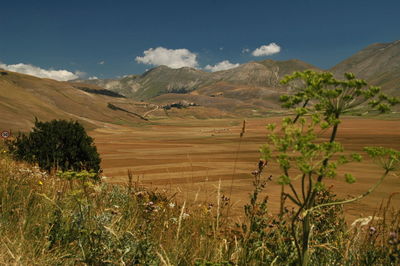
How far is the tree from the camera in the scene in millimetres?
16328

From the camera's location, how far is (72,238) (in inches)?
165

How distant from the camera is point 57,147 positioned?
1659cm

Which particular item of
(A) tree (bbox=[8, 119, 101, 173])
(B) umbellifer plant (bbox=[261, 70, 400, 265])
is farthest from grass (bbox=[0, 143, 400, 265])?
(A) tree (bbox=[8, 119, 101, 173])

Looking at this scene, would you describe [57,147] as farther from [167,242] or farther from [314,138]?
[314,138]

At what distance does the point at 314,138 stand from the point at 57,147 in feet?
55.0

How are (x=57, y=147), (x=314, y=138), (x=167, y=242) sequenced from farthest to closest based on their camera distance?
(x=57, y=147)
(x=167, y=242)
(x=314, y=138)

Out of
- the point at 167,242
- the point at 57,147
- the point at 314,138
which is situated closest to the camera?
the point at 314,138

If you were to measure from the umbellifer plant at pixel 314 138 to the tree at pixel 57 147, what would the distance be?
15.5m

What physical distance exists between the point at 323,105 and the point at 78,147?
16.8 meters

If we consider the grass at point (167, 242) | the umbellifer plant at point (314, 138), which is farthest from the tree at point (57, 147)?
the umbellifer plant at point (314, 138)

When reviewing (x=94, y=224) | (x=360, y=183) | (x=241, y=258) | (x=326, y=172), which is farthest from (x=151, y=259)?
(x=360, y=183)

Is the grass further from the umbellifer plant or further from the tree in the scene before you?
the tree

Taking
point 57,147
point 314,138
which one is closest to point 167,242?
point 314,138

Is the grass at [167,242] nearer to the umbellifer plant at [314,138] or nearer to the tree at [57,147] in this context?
the umbellifer plant at [314,138]
